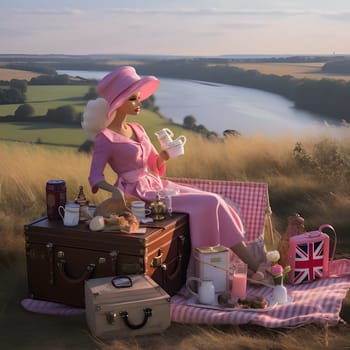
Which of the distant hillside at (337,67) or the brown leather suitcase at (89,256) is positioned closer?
the brown leather suitcase at (89,256)

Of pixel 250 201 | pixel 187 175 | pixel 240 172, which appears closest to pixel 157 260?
pixel 250 201

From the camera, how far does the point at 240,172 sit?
7859 mm

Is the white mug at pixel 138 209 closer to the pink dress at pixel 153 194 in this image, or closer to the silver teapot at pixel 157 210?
the silver teapot at pixel 157 210

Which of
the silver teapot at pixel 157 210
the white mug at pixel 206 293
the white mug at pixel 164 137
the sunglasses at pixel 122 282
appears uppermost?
the white mug at pixel 164 137

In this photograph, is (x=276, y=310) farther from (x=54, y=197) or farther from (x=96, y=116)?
(x=96, y=116)

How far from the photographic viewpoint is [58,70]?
10227mm

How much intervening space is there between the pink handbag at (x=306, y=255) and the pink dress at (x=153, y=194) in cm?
45

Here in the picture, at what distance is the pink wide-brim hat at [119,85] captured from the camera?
4.64m

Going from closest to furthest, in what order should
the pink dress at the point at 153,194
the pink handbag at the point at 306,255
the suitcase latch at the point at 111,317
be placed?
the suitcase latch at the point at 111,317, the pink dress at the point at 153,194, the pink handbag at the point at 306,255

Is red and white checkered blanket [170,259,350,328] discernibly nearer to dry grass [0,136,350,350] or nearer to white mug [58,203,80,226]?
dry grass [0,136,350,350]

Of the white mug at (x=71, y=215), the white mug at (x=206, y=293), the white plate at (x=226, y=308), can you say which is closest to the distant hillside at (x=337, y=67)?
the white plate at (x=226, y=308)

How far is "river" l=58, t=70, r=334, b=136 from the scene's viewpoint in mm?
9766

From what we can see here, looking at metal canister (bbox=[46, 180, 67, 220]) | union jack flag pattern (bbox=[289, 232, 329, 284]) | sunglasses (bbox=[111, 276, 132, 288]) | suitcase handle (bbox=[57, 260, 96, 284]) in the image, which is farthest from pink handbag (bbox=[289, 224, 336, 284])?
metal canister (bbox=[46, 180, 67, 220])

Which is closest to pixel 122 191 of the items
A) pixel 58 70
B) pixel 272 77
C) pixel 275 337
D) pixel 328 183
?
pixel 275 337
